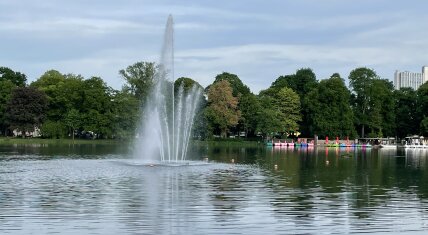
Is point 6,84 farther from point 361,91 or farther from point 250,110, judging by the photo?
point 361,91

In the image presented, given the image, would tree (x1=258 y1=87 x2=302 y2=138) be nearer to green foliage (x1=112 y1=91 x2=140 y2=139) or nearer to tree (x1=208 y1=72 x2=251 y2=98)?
tree (x1=208 y1=72 x2=251 y2=98)

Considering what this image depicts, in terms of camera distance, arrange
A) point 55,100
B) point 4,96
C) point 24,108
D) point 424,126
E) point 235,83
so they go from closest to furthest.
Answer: point 24,108
point 4,96
point 424,126
point 55,100
point 235,83

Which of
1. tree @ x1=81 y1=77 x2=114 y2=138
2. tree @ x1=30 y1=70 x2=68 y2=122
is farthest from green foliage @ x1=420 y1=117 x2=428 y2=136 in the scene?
tree @ x1=30 y1=70 x2=68 y2=122

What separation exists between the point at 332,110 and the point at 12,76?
7275 centimetres

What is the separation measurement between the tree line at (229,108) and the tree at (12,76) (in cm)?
998

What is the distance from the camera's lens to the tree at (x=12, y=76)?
140925mm

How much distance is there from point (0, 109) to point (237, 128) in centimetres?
4849

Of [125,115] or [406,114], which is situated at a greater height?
[406,114]

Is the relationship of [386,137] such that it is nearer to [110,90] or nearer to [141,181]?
[110,90]

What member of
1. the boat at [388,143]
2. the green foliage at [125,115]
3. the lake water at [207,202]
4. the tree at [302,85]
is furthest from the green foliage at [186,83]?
the lake water at [207,202]

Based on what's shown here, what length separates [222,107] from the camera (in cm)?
11806

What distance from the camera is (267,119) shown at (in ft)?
396

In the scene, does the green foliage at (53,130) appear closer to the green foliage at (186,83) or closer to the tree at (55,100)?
the tree at (55,100)

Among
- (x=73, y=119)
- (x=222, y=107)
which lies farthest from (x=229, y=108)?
(x=73, y=119)
